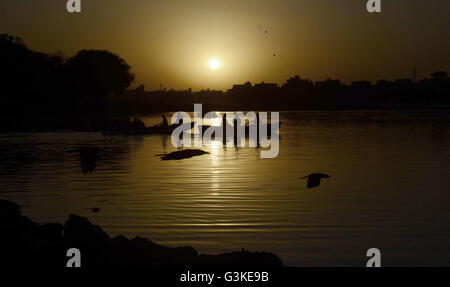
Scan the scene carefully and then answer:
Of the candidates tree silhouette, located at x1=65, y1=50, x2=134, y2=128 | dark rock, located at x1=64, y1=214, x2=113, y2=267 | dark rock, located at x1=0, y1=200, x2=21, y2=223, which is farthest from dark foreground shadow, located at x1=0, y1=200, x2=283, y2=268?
tree silhouette, located at x1=65, y1=50, x2=134, y2=128

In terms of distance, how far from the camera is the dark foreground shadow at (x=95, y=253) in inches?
400

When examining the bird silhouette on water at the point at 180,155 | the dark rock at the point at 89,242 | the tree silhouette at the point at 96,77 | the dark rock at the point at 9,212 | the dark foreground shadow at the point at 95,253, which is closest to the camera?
the dark foreground shadow at the point at 95,253

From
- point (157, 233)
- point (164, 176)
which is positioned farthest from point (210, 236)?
point (164, 176)

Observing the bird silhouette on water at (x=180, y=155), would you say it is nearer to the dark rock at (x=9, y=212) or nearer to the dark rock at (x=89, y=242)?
the dark rock at (x=9, y=212)

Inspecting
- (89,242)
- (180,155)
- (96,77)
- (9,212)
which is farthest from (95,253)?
(96,77)

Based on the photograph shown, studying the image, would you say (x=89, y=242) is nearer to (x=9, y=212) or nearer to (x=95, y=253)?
(x=95, y=253)

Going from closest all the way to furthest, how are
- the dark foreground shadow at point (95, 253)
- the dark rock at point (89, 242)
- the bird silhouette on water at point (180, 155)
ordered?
the dark foreground shadow at point (95, 253), the dark rock at point (89, 242), the bird silhouette on water at point (180, 155)

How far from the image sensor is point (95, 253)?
11.2 meters

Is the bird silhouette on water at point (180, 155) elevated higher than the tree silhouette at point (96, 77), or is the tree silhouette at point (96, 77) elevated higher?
the tree silhouette at point (96, 77)

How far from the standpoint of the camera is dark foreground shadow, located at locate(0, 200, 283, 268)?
33.4 ft

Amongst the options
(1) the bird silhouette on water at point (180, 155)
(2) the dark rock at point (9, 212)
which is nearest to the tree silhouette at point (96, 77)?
(1) the bird silhouette on water at point (180, 155)

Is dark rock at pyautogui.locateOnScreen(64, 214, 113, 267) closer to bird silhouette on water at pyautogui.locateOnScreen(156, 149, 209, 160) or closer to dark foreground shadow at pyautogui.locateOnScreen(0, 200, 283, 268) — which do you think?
dark foreground shadow at pyautogui.locateOnScreen(0, 200, 283, 268)

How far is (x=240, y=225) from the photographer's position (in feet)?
54.9

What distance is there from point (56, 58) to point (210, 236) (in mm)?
117332
